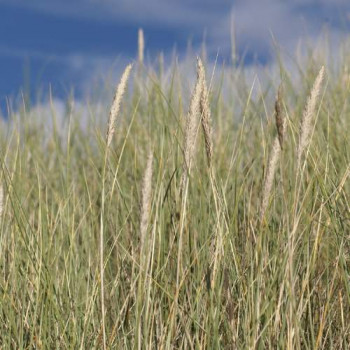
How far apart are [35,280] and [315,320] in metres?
0.84

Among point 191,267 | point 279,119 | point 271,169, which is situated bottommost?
point 191,267

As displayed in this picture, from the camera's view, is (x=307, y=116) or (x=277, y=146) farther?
(x=277, y=146)

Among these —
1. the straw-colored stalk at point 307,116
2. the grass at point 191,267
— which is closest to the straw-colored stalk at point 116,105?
the grass at point 191,267

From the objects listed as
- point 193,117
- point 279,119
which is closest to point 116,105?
point 193,117

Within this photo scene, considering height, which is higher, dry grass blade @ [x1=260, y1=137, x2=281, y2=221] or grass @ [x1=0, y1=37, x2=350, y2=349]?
dry grass blade @ [x1=260, y1=137, x2=281, y2=221]

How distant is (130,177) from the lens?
12.8 feet

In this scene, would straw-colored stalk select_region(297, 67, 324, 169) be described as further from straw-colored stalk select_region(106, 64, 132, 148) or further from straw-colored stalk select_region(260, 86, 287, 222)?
straw-colored stalk select_region(106, 64, 132, 148)

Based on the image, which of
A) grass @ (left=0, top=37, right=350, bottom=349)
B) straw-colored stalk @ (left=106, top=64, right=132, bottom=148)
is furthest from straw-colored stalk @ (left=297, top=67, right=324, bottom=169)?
straw-colored stalk @ (left=106, top=64, right=132, bottom=148)

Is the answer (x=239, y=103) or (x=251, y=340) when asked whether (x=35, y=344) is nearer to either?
(x=251, y=340)

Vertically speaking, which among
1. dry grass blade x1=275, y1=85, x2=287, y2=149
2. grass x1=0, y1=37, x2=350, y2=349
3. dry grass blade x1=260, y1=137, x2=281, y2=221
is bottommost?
grass x1=0, y1=37, x2=350, y2=349

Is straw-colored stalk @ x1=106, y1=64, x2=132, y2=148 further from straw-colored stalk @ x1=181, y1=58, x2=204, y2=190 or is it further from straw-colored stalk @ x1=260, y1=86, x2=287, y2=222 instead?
straw-colored stalk @ x1=260, y1=86, x2=287, y2=222

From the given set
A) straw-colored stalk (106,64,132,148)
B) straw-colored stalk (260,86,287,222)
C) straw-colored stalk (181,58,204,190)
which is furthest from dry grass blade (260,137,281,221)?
straw-colored stalk (106,64,132,148)

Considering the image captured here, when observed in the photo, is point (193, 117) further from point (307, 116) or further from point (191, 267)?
point (191, 267)

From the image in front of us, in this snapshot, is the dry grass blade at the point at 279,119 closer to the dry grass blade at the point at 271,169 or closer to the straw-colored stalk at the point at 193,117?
the dry grass blade at the point at 271,169
